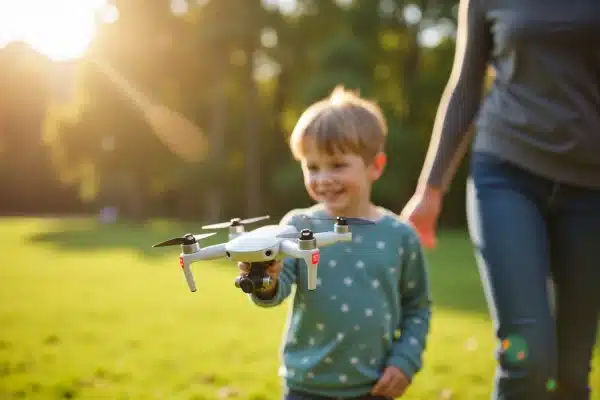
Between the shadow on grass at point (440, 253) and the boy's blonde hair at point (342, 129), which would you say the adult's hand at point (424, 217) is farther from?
the shadow on grass at point (440, 253)

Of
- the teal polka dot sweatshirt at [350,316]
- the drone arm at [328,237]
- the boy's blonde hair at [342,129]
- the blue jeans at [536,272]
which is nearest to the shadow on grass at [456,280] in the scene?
the blue jeans at [536,272]

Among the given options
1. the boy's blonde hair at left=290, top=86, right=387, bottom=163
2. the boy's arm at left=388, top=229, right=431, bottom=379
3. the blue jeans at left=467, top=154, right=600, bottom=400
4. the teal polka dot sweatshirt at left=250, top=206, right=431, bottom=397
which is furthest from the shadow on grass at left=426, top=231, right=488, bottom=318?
the boy's blonde hair at left=290, top=86, right=387, bottom=163

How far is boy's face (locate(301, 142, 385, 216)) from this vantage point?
97.3 inches

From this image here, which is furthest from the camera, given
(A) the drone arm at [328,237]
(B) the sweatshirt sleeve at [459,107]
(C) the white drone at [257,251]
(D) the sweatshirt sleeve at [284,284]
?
(B) the sweatshirt sleeve at [459,107]

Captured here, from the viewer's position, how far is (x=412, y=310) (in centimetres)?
274

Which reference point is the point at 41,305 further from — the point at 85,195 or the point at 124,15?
the point at 85,195

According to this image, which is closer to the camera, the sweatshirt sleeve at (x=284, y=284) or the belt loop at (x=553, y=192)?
the sweatshirt sleeve at (x=284, y=284)

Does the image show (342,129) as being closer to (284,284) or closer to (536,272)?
(284,284)

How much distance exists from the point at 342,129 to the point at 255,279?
85cm

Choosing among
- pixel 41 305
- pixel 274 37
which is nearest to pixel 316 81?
pixel 274 37

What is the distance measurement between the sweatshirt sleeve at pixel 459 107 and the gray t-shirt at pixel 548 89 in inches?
5.8

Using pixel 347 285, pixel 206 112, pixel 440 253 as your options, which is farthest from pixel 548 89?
pixel 206 112

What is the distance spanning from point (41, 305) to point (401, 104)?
72.0ft

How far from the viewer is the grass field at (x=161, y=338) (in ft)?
15.7
